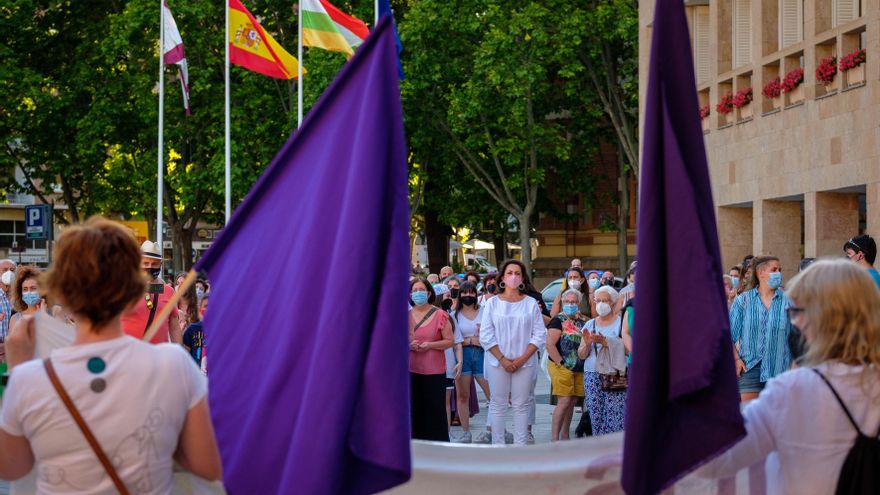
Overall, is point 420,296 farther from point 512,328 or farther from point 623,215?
point 623,215

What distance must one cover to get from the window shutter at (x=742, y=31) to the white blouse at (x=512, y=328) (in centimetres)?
1875

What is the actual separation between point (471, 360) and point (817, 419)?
489 inches

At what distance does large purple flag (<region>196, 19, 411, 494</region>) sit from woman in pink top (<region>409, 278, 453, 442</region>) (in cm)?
858

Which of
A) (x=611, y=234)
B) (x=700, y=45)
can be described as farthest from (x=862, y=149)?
(x=611, y=234)

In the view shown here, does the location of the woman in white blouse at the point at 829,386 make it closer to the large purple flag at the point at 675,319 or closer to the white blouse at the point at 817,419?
the white blouse at the point at 817,419

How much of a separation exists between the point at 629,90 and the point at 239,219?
39569 millimetres

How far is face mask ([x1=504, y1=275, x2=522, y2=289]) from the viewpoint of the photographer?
13.7 metres

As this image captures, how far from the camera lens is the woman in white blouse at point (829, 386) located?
4215mm

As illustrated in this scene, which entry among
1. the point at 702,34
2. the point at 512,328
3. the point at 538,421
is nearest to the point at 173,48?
the point at 702,34

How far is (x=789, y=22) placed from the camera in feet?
94.0

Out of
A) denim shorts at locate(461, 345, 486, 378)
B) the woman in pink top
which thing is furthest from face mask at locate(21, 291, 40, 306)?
denim shorts at locate(461, 345, 486, 378)

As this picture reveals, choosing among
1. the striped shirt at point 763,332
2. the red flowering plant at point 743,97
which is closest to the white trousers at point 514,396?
the striped shirt at point 763,332

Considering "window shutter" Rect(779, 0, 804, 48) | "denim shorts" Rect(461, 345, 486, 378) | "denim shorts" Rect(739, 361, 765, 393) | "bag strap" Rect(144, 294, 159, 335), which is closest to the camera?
"bag strap" Rect(144, 294, 159, 335)

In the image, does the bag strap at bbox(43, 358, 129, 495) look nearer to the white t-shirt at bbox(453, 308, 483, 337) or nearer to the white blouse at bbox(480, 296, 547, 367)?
the white blouse at bbox(480, 296, 547, 367)
